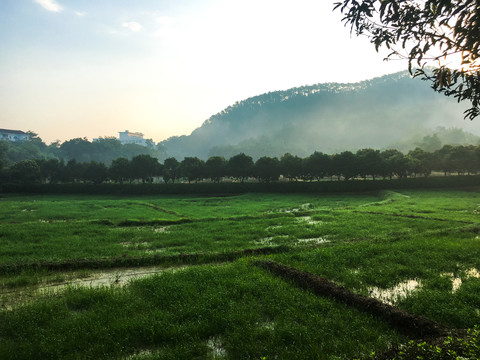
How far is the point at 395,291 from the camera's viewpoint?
333 inches

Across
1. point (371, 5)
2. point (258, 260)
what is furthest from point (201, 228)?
point (371, 5)

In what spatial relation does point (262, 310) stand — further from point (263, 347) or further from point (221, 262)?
point (221, 262)

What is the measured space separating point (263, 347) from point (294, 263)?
536 cm

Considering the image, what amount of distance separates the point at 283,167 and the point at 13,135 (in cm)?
16684

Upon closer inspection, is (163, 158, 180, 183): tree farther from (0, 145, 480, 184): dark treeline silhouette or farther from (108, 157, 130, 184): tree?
(108, 157, 130, 184): tree

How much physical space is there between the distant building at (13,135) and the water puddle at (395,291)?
196481mm

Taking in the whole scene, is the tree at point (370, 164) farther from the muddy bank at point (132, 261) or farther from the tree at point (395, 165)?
the muddy bank at point (132, 261)

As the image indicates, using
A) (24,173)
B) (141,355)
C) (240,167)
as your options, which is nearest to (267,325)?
(141,355)

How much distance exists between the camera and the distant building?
15838 centimetres

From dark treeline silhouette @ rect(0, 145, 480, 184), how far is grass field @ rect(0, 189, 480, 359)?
45718 mm

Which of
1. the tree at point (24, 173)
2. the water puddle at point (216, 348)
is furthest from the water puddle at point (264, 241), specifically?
the tree at point (24, 173)

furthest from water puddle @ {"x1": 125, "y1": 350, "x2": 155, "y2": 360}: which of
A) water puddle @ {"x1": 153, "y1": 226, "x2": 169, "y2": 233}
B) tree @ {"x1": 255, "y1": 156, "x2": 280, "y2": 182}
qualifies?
tree @ {"x1": 255, "y1": 156, "x2": 280, "y2": 182}

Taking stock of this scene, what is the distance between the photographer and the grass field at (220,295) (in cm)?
604

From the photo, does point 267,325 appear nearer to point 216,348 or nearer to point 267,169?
point 216,348
